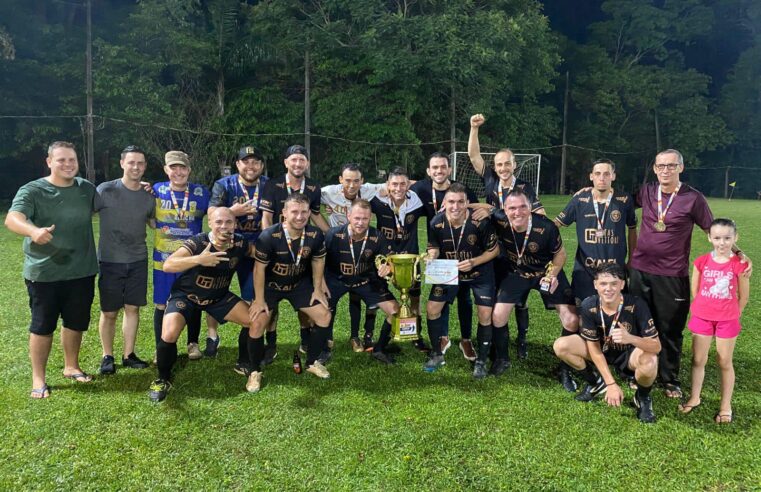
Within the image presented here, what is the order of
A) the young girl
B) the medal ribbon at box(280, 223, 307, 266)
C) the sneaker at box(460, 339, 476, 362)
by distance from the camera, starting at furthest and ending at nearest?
1. the sneaker at box(460, 339, 476, 362)
2. the medal ribbon at box(280, 223, 307, 266)
3. the young girl

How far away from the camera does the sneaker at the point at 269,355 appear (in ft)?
15.0

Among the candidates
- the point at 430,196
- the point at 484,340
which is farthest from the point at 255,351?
the point at 430,196

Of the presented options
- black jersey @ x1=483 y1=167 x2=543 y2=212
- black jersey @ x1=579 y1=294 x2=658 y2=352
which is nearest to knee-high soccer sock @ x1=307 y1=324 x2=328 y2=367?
black jersey @ x1=483 y1=167 x2=543 y2=212

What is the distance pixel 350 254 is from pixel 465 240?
105 cm

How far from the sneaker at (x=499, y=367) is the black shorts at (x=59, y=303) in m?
3.35

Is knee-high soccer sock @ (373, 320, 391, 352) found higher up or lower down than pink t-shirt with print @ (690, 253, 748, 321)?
lower down

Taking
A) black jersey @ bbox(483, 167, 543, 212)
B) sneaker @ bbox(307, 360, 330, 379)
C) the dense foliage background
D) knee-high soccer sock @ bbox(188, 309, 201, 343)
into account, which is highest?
the dense foliage background

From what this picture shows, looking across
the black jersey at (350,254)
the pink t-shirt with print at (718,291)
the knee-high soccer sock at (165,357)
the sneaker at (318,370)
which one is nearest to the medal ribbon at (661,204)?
the pink t-shirt with print at (718,291)

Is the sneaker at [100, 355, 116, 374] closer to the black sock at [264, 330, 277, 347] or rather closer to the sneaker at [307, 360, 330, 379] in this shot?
the black sock at [264, 330, 277, 347]

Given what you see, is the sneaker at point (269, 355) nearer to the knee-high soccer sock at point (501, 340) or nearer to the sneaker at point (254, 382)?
the sneaker at point (254, 382)

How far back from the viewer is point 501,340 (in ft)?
14.4

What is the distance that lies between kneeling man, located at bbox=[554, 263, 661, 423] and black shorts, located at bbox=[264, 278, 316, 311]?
2.11 meters

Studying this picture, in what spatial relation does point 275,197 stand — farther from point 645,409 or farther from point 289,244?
point 645,409

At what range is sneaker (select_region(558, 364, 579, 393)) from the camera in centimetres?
405
